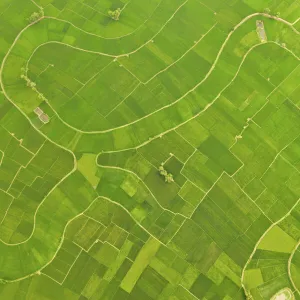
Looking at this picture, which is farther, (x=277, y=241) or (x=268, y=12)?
(x=268, y=12)

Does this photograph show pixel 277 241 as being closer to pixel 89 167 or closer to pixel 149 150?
pixel 149 150

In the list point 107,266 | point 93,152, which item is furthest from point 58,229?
point 93,152

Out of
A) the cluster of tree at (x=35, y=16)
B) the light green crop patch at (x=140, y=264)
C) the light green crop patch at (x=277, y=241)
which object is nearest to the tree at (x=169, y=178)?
the light green crop patch at (x=140, y=264)

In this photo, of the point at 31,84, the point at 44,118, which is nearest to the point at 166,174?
the point at 44,118

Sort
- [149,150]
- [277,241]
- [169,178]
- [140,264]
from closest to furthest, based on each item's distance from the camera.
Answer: [140,264], [169,178], [277,241], [149,150]

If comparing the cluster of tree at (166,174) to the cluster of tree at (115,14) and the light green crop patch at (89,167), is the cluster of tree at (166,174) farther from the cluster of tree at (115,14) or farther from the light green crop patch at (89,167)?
the cluster of tree at (115,14)

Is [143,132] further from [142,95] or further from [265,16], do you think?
[265,16]
